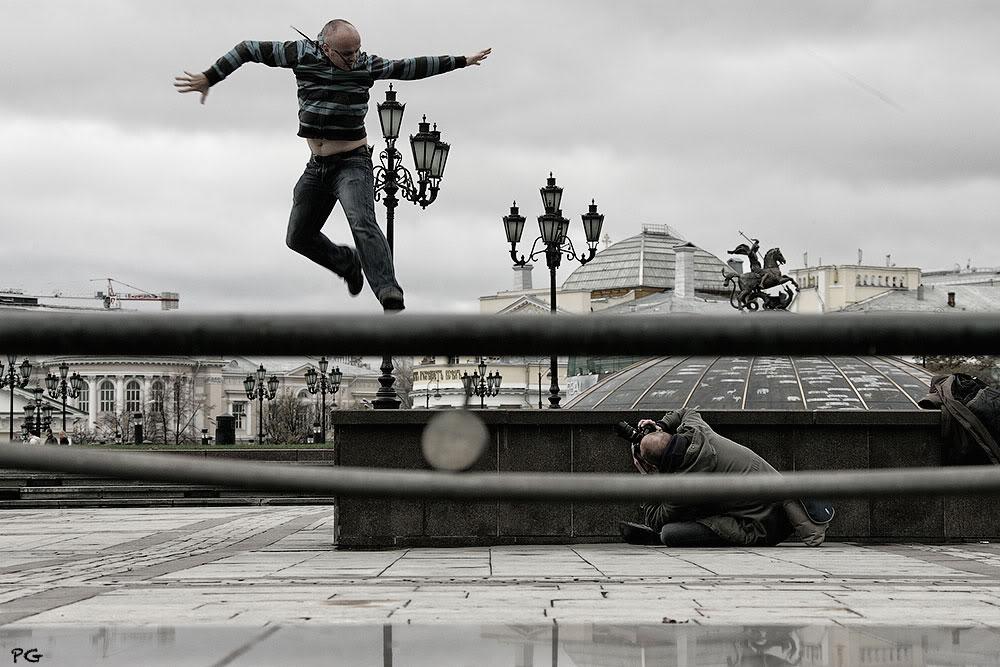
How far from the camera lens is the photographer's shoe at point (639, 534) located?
29.9 feet

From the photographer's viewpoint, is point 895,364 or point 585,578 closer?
point 585,578

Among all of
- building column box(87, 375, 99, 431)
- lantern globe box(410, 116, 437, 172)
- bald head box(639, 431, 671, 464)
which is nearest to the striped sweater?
bald head box(639, 431, 671, 464)

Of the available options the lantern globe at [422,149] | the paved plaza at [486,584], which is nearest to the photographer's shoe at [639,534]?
the paved plaza at [486,584]

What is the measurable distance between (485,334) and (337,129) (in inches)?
188

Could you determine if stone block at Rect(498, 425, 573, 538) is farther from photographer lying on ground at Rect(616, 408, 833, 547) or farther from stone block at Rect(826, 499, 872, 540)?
stone block at Rect(826, 499, 872, 540)

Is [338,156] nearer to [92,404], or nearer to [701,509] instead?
[701,509]

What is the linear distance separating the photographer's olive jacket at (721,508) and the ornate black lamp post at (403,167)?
732 centimetres

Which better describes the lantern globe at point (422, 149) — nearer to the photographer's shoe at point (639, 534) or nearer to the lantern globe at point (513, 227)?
the lantern globe at point (513, 227)

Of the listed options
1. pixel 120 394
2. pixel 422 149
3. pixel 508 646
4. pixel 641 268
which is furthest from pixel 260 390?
pixel 641 268

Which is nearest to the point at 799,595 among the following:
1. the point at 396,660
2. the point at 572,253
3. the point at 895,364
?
the point at 396,660

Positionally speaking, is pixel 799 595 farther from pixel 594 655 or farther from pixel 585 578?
pixel 594 655

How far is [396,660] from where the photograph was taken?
3.19 metres

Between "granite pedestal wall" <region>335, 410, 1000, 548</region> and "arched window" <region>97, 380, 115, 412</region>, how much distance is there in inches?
3330

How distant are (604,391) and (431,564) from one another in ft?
83.5
